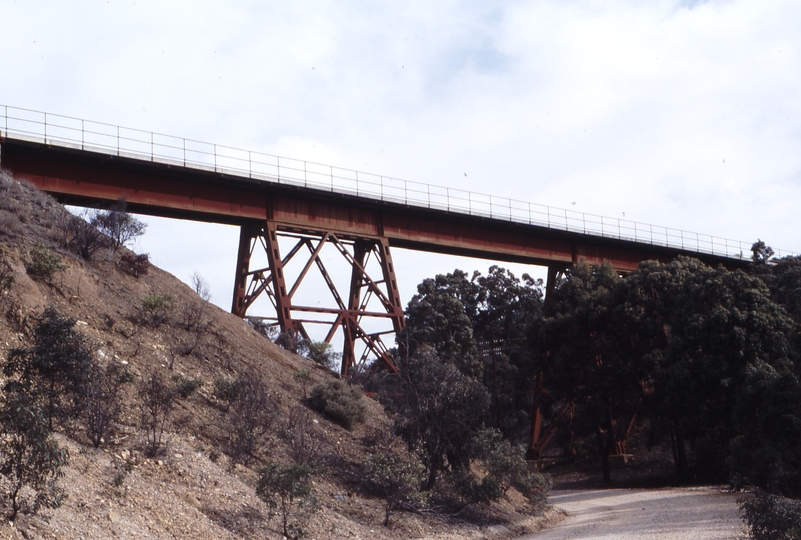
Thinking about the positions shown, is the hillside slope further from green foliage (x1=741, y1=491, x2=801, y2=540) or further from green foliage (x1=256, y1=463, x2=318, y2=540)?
green foliage (x1=741, y1=491, x2=801, y2=540)

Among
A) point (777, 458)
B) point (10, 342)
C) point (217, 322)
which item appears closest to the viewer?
Answer: point (10, 342)

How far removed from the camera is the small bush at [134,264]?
68.1ft

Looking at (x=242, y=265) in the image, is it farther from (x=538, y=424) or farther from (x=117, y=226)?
(x=538, y=424)

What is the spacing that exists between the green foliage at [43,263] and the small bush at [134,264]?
360 centimetres

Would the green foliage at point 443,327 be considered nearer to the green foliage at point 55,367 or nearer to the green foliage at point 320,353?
the green foliage at point 320,353

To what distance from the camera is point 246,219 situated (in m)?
26.8

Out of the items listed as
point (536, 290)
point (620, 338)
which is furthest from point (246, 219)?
point (536, 290)

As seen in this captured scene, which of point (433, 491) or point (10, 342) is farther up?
point (10, 342)

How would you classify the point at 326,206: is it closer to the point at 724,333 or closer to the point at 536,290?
the point at 724,333

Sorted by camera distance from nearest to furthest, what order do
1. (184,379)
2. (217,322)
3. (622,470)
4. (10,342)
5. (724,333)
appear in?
(10,342)
(184,379)
(217,322)
(724,333)
(622,470)

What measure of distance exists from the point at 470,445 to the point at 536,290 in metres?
35.4

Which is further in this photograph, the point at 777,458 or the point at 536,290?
the point at 536,290

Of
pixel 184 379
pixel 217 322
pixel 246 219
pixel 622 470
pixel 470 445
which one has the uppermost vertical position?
pixel 246 219

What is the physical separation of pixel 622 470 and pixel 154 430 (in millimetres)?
25817
